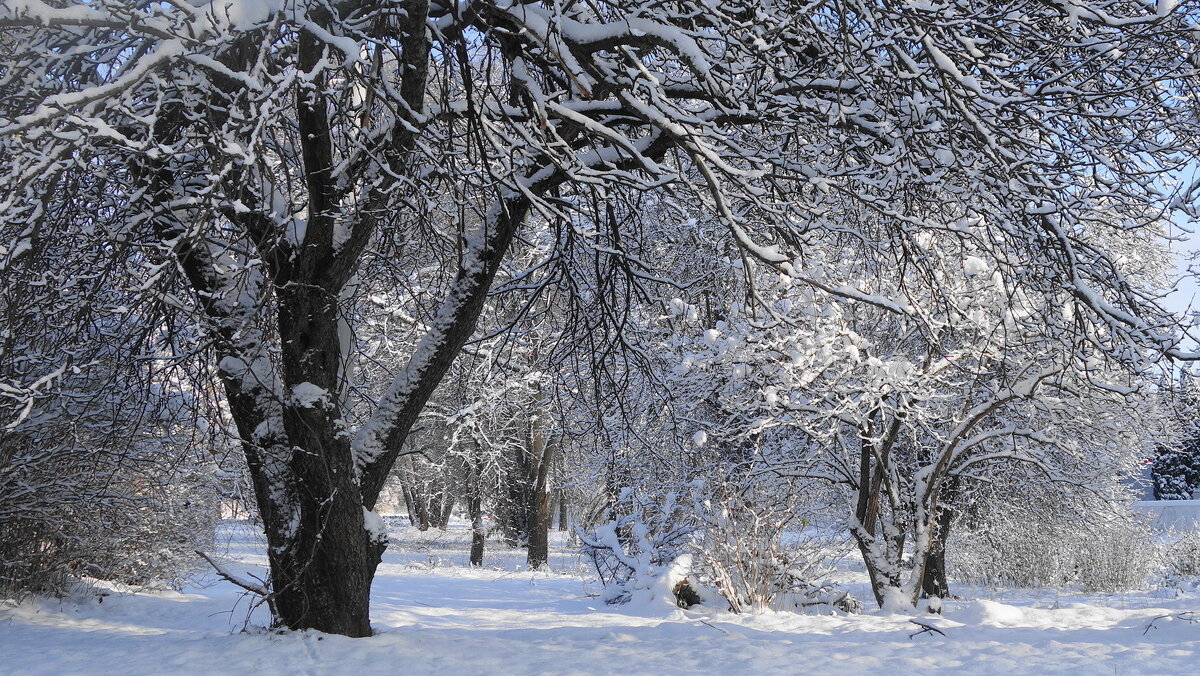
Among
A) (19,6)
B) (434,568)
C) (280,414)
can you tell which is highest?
(19,6)

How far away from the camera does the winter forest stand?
12.5 feet

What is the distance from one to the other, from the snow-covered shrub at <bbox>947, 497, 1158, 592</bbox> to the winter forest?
2802 millimetres

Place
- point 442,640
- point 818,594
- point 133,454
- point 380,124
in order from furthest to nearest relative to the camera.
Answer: point 818,594 < point 133,454 < point 442,640 < point 380,124

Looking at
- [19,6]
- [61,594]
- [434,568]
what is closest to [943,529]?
[434,568]

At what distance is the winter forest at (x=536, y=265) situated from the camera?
382 cm

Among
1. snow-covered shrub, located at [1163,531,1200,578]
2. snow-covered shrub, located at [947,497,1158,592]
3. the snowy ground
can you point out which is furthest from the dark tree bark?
snow-covered shrub, located at [1163,531,1200,578]

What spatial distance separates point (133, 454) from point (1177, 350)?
850 cm

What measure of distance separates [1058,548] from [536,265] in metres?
11.7

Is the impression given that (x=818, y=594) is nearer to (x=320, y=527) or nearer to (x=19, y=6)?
(x=320, y=527)

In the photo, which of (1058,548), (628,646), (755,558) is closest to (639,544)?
(755,558)

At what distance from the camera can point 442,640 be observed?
5395 mm

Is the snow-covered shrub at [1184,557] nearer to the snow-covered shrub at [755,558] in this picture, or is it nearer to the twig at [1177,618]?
the snow-covered shrub at [755,558]

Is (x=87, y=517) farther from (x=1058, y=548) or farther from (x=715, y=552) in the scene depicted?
(x=1058, y=548)

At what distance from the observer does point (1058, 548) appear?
1403cm
